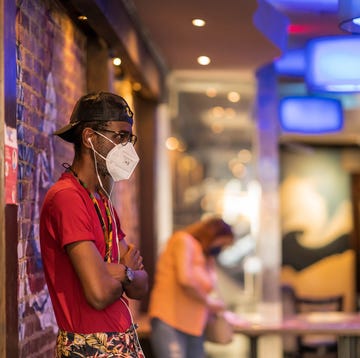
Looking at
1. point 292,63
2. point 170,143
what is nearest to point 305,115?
point 292,63

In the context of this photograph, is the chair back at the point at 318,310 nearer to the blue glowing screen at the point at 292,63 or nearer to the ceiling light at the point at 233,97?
the blue glowing screen at the point at 292,63

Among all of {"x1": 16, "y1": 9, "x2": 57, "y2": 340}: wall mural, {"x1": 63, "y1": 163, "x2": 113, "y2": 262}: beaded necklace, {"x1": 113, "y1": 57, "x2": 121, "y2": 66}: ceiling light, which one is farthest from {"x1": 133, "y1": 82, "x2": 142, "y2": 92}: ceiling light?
{"x1": 63, "y1": 163, "x2": 113, "y2": 262}: beaded necklace

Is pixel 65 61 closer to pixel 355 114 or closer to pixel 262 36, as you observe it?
pixel 262 36

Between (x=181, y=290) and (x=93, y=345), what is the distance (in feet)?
10.6

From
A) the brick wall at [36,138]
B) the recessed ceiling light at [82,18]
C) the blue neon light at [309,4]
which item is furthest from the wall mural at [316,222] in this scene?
the brick wall at [36,138]

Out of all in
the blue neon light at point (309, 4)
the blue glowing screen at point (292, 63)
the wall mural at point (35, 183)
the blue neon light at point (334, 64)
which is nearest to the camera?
the wall mural at point (35, 183)

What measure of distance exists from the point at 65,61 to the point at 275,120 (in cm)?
410

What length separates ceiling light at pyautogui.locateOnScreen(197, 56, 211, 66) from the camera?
8.28m

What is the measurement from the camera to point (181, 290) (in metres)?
6.52

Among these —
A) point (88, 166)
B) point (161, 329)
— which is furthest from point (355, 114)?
point (88, 166)

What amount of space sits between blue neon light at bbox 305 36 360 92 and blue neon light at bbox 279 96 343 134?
191 centimetres

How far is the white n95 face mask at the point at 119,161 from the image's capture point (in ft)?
11.5

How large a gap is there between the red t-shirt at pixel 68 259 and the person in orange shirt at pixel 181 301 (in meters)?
3.04

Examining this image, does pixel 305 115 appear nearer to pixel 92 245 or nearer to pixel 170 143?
pixel 170 143
